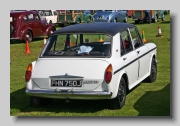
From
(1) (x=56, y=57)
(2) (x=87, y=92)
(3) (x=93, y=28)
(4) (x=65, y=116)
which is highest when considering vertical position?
(3) (x=93, y=28)

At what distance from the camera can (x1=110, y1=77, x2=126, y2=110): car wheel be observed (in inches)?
305

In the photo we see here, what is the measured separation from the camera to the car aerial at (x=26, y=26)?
2223 cm

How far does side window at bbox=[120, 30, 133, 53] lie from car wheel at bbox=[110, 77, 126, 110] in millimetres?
919

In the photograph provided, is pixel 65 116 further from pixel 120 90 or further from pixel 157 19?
pixel 157 19

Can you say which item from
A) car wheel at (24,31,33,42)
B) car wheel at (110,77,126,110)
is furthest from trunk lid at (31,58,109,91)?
car wheel at (24,31,33,42)

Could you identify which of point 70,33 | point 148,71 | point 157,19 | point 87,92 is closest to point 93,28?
point 70,33

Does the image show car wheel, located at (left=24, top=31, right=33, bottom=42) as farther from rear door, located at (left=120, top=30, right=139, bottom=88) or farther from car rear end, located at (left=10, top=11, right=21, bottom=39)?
rear door, located at (left=120, top=30, right=139, bottom=88)

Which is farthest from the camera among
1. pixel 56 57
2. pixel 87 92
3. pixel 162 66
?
pixel 162 66

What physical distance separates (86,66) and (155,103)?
5.76 ft

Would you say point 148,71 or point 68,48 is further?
point 148,71

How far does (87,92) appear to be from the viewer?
736 centimetres

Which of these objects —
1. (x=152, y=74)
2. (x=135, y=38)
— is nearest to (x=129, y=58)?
(x=135, y=38)

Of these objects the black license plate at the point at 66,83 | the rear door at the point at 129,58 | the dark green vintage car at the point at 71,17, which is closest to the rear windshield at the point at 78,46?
the rear door at the point at 129,58

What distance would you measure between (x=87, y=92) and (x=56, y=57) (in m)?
1.03
